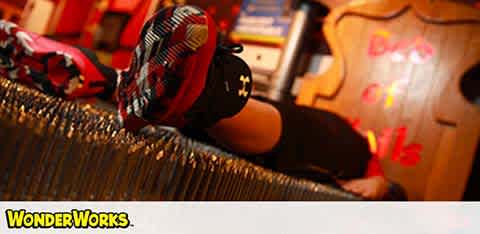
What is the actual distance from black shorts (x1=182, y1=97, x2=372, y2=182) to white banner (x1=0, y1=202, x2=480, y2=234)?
0.37ft

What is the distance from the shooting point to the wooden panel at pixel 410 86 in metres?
1.45

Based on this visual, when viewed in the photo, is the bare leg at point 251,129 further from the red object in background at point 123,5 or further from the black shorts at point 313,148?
the red object in background at point 123,5

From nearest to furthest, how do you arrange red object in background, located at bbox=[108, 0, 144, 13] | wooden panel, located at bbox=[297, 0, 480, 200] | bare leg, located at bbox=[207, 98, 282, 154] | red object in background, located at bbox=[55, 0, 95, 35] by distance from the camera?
bare leg, located at bbox=[207, 98, 282, 154] < wooden panel, located at bbox=[297, 0, 480, 200] < red object in background, located at bbox=[108, 0, 144, 13] < red object in background, located at bbox=[55, 0, 95, 35]

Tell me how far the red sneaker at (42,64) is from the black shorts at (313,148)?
0.23 meters

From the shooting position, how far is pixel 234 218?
2.08 feet

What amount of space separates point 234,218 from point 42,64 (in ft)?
1.49

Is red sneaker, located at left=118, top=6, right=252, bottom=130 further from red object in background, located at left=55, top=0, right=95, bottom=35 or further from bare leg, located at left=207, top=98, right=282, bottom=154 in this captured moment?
red object in background, located at left=55, top=0, right=95, bottom=35

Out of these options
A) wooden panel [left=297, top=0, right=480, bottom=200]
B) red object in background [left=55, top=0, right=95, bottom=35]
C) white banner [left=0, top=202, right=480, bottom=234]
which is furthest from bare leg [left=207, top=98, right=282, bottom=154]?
red object in background [left=55, top=0, right=95, bottom=35]

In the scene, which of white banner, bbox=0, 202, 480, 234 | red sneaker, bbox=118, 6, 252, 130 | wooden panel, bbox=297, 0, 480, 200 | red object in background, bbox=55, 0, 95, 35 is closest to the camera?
white banner, bbox=0, 202, 480, 234

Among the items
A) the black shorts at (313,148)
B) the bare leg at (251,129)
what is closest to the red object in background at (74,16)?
the black shorts at (313,148)

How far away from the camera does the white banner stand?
43 centimetres

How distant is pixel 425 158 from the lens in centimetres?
151

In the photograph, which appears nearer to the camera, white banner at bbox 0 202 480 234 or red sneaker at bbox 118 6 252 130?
white banner at bbox 0 202 480 234

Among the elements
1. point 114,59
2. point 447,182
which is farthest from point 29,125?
point 114,59
